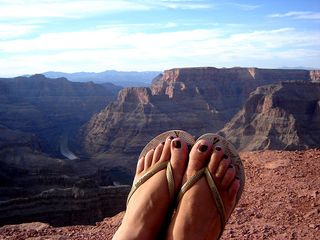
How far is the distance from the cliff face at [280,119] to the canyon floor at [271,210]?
122ft

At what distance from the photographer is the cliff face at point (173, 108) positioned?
55062 millimetres

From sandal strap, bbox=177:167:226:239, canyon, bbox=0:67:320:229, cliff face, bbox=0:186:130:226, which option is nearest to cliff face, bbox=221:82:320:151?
canyon, bbox=0:67:320:229

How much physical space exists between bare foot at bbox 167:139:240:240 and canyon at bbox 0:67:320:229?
17195mm

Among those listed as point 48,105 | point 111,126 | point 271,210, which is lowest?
point 111,126

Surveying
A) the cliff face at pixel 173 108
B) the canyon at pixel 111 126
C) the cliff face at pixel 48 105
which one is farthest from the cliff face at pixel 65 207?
the cliff face at pixel 48 105

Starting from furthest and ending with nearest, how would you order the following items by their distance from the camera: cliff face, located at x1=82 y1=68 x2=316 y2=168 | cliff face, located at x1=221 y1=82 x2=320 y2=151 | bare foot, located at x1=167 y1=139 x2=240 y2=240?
cliff face, located at x1=82 y1=68 x2=316 y2=168, cliff face, located at x1=221 y1=82 x2=320 y2=151, bare foot, located at x1=167 y1=139 x2=240 y2=240

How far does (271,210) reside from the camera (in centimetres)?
482

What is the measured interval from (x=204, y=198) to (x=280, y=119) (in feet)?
148

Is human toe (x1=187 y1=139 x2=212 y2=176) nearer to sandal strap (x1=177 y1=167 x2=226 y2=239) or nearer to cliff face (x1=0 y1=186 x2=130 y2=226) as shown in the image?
sandal strap (x1=177 y1=167 x2=226 y2=239)

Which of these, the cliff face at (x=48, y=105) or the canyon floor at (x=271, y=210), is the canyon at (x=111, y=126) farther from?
the canyon floor at (x=271, y=210)

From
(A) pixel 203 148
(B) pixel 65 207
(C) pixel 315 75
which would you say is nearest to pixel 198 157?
(A) pixel 203 148

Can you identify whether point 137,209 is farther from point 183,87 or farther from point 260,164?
point 183,87

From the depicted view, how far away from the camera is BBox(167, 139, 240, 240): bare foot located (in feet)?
10.2

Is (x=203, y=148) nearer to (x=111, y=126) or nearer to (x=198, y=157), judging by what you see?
(x=198, y=157)
